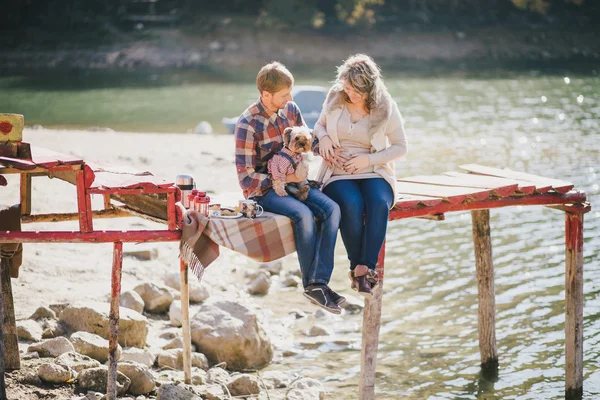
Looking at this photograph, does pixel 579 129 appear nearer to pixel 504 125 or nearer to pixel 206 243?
pixel 504 125

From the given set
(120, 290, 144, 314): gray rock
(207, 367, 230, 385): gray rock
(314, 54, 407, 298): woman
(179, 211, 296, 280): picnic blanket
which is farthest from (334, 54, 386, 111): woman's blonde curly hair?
(120, 290, 144, 314): gray rock

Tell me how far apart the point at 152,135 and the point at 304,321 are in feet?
42.2

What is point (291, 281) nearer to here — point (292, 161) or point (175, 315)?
point (175, 315)

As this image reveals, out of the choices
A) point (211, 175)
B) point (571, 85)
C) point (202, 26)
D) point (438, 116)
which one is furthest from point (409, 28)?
point (211, 175)

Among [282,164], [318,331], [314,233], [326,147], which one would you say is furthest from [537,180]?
[318,331]

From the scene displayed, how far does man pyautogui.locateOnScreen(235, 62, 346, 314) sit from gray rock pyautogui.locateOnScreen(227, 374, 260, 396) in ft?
5.47

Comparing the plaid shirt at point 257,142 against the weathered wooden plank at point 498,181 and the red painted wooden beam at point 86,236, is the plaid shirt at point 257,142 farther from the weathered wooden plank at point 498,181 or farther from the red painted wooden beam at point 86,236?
the weathered wooden plank at point 498,181

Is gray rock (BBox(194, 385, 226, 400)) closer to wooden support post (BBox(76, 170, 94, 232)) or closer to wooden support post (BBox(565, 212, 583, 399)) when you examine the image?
wooden support post (BBox(76, 170, 94, 232))

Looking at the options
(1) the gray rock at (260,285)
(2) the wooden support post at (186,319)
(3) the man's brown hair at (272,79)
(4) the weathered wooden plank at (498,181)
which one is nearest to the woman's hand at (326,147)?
(3) the man's brown hair at (272,79)

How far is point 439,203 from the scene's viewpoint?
22.3ft

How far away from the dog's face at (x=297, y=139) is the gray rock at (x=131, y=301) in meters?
3.40

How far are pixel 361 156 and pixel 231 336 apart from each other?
272 cm

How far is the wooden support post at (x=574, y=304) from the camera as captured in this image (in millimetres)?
7746

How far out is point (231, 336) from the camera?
26.8 ft
